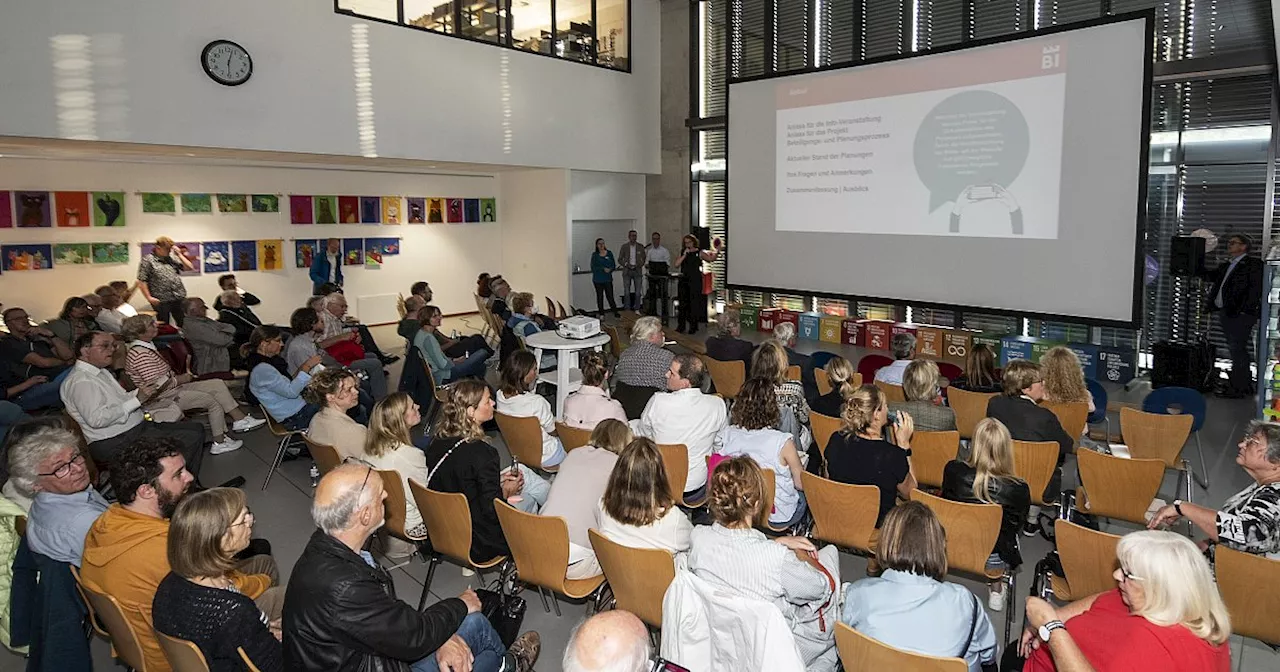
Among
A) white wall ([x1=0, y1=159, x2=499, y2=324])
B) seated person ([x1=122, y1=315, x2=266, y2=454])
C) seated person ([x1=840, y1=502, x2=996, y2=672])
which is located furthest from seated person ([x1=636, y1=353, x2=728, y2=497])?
white wall ([x1=0, y1=159, x2=499, y2=324])

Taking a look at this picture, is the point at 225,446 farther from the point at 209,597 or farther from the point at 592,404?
the point at 209,597

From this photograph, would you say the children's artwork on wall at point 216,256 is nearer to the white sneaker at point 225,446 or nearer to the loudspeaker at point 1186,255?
the white sneaker at point 225,446

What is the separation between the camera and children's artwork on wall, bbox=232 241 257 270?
38.7 feet

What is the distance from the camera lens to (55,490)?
337cm

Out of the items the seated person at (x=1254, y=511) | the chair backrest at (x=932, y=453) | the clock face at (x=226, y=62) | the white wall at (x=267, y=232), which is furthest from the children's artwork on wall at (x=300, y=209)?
the seated person at (x=1254, y=511)

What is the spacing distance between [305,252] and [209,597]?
10937 mm

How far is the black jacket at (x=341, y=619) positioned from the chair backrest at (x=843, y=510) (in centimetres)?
214

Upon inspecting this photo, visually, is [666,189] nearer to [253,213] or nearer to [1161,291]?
[253,213]

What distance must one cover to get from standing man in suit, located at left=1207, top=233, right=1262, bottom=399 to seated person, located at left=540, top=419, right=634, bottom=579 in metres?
7.88

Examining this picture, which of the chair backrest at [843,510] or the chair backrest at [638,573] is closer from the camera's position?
the chair backrest at [638,573]

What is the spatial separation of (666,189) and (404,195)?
4.64 metres

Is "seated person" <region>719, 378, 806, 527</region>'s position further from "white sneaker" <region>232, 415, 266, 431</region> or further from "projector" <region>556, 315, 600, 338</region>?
"white sneaker" <region>232, 415, 266, 431</region>

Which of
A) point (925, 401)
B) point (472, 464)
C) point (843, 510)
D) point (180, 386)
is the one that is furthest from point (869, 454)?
point (180, 386)

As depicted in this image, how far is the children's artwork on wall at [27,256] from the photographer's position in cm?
992
